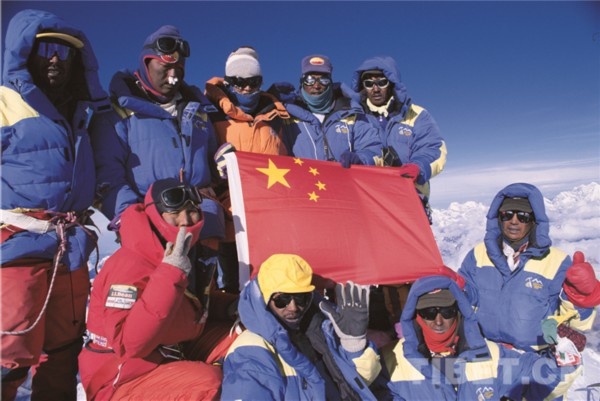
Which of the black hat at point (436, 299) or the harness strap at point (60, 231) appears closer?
the harness strap at point (60, 231)

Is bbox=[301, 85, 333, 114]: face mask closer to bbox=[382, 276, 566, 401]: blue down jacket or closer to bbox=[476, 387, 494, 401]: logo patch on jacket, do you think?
bbox=[382, 276, 566, 401]: blue down jacket

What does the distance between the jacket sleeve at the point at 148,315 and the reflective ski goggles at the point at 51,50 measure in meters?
2.09

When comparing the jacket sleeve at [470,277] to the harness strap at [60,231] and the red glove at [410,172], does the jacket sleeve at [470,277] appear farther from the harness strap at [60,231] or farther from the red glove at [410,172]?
the harness strap at [60,231]

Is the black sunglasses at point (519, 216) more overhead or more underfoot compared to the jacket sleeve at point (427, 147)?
more underfoot

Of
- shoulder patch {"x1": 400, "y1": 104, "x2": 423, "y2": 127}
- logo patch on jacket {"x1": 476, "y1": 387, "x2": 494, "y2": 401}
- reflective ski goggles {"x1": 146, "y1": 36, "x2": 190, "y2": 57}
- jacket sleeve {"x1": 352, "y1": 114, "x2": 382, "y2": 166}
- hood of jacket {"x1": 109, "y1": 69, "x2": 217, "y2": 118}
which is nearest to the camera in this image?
logo patch on jacket {"x1": 476, "y1": 387, "x2": 494, "y2": 401}

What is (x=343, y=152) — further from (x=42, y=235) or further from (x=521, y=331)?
(x=42, y=235)

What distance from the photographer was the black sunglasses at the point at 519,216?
544 cm

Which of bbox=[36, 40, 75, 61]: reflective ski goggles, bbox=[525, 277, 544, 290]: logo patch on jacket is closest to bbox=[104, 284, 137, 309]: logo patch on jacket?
bbox=[36, 40, 75, 61]: reflective ski goggles

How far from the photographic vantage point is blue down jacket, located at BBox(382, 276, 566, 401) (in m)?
4.19

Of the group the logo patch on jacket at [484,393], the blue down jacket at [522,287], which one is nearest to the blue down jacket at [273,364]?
the logo patch on jacket at [484,393]

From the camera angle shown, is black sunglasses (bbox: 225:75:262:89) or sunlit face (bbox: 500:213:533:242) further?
sunlit face (bbox: 500:213:533:242)

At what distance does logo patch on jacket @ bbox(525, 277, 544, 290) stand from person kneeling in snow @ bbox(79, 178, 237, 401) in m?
3.84

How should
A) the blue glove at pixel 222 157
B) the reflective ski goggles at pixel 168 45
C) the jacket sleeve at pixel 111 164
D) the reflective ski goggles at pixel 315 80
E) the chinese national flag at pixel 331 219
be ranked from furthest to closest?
the reflective ski goggles at pixel 315 80, the blue glove at pixel 222 157, the chinese national flag at pixel 331 219, the reflective ski goggles at pixel 168 45, the jacket sleeve at pixel 111 164

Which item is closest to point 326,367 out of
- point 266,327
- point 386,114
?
point 266,327
